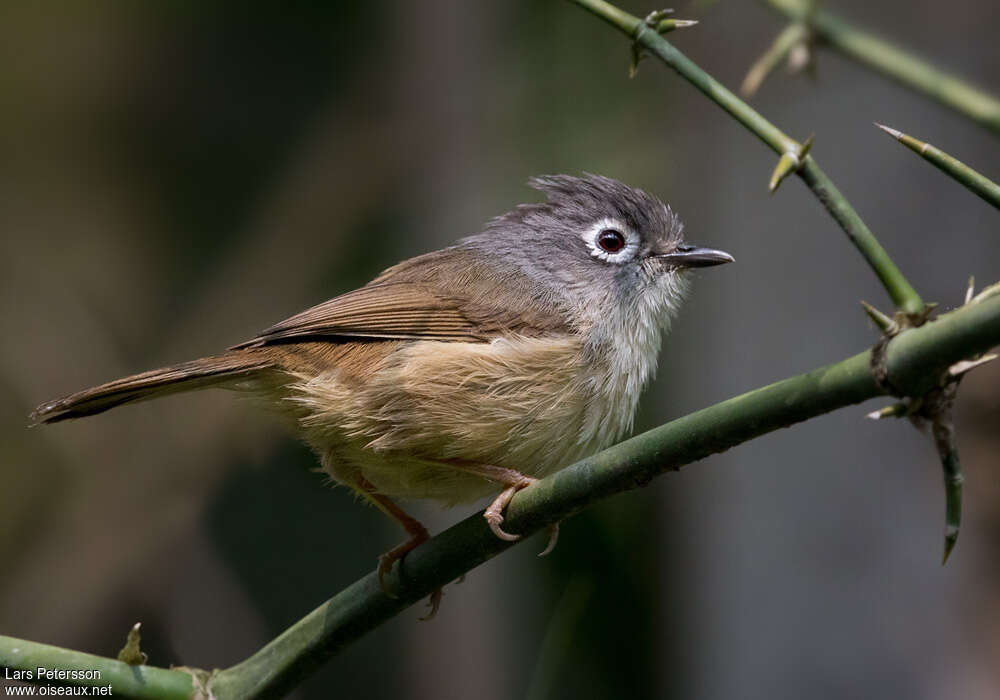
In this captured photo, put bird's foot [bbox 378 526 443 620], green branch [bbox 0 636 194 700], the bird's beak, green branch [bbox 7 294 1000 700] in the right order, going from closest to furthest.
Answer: green branch [bbox 7 294 1000 700], green branch [bbox 0 636 194 700], bird's foot [bbox 378 526 443 620], the bird's beak

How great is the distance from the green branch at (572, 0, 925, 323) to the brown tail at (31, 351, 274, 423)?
5.54ft

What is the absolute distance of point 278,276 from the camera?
21.3 ft

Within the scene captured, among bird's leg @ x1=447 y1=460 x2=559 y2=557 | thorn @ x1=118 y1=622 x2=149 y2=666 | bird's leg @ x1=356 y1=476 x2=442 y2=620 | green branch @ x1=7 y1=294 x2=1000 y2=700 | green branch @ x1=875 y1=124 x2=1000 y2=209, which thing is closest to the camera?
green branch @ x1=7 y1=294 x2=1000 y2=700

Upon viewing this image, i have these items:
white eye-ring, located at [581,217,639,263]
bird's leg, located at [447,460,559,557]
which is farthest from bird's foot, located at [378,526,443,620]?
white eye-ring, located at [581,217,639,263]

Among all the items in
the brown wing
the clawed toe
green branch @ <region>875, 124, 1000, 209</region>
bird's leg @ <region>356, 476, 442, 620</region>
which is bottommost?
the clawed toe

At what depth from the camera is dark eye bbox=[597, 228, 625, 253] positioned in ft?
12.7

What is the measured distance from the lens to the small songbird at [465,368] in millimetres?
3102

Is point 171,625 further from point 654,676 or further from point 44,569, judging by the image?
point 654,676

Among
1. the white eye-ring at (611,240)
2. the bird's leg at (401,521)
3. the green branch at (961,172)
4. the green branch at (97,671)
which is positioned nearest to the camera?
the green branch at (961,172)

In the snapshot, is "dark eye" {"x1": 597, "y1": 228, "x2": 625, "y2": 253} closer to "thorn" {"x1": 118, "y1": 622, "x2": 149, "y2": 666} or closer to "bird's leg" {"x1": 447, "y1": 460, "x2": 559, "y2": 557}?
"bird's leg" {"x1": 447, "y1": 460, "x2": 559, "y2": 557}

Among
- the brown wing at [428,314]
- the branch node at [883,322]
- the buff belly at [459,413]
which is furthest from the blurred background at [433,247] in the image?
the branch node at [883,322]

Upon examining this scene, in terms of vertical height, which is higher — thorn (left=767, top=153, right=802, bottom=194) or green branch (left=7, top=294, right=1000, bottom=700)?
thorn (left=767, top=153, right=802, bottom=194)

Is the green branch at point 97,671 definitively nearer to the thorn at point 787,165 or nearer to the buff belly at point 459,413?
the buff belly at point 459,413

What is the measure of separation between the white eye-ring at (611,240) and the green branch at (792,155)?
176 centimetres
